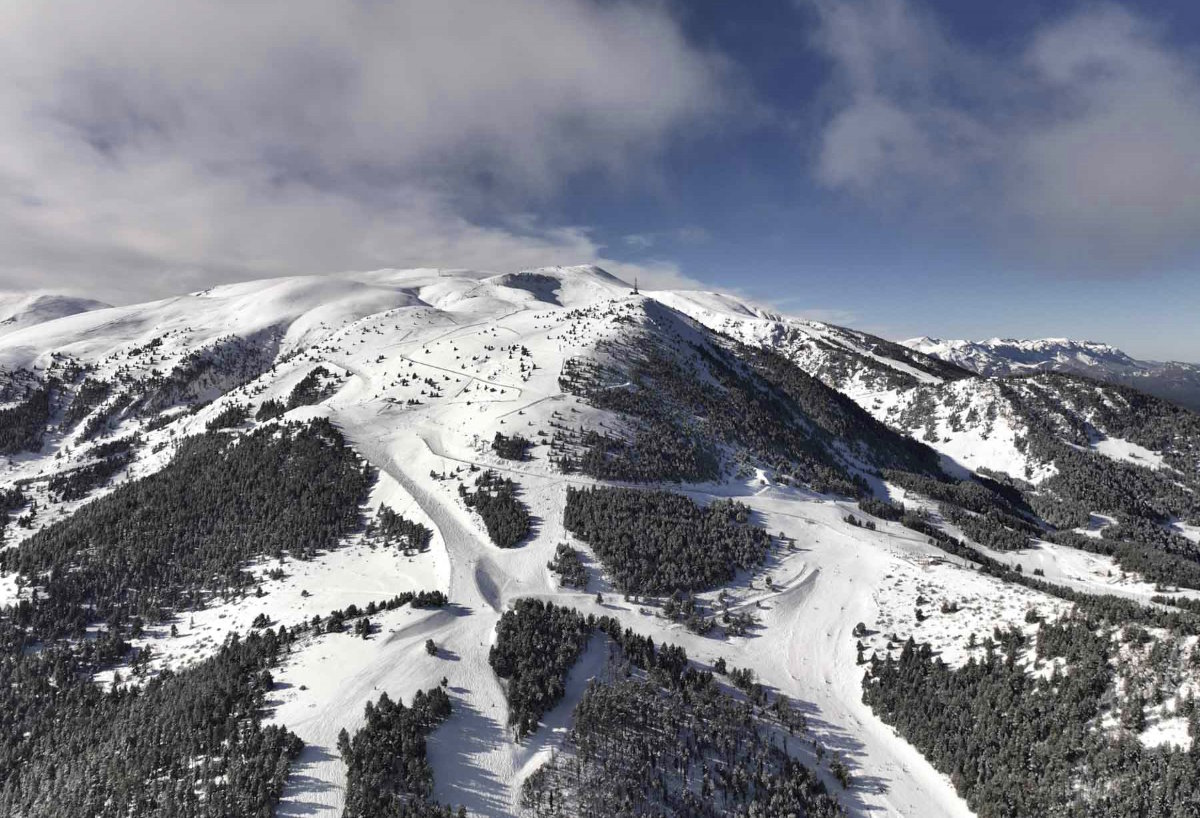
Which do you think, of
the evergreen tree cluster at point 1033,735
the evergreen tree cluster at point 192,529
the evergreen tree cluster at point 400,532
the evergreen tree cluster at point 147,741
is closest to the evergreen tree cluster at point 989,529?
the evergreen tree cluster at point 1033,735

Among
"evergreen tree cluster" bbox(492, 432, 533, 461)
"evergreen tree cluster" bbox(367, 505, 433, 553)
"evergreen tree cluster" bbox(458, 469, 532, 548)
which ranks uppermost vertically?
"evergreen tree cluster" bbox(492, 432, 533, 461)

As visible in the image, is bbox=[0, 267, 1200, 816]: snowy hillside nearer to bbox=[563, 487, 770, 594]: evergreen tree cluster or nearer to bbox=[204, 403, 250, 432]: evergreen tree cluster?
bbox=[563, 487, 770, 594]: evergreen tree cluster

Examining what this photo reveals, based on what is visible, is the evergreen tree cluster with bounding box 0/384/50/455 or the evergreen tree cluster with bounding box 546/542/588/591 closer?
the evergreen tree cluster with bounding box 546/542/588/591

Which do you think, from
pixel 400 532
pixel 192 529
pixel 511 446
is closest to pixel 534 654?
pixel 400 532

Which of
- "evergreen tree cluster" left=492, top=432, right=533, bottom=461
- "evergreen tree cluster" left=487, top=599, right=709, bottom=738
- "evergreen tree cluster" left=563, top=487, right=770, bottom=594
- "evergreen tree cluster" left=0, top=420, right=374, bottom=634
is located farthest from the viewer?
"evergreen tree cluster" left=492, top=432, right=533, bottom=461

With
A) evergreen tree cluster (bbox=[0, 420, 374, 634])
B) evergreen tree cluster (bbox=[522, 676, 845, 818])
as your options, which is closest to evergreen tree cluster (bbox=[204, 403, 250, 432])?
evergreen tree cluster (bbox=[0, 420, 374, 634])

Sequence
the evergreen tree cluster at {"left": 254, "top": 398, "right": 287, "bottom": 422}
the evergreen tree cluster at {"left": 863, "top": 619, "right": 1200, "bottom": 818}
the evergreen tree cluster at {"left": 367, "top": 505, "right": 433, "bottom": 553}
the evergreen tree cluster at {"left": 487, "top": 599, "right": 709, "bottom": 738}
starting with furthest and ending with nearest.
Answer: the evergreen tree cluster at {"left": 254, "top": 398, "right": 287, "bottom": 422}
the evergreen tree cluster at {"left": 367, "top": 505, "right": 433, "bottom": 553}
the evergreen tree cluster at {"left": 487, "top": 599, "right": 709, "bottom": 738}
the evergreen tree cluster at {"left": 863, "top": 619, "right": 1200, "bottom": 818}

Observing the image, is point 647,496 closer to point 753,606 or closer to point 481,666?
point 753,606

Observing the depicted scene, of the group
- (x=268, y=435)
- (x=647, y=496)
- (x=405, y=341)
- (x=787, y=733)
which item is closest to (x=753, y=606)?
(x=787, y=733)
